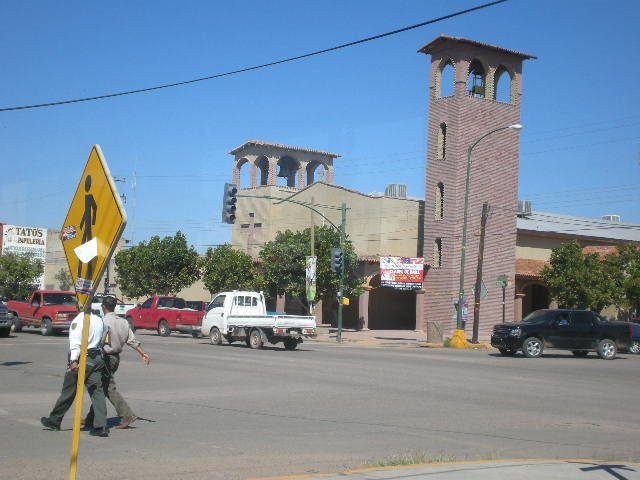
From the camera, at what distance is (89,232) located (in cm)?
628

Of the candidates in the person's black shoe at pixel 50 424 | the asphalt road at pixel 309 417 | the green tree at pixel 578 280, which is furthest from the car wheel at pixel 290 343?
the green tree at pixel 578 280

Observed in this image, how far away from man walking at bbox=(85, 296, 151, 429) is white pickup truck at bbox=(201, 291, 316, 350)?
63.9ft

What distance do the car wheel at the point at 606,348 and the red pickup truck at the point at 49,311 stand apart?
2068 cm

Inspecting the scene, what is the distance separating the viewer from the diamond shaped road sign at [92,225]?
604 cm

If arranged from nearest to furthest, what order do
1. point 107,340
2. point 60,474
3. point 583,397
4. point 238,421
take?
point 60,474
point 107,340
point 238,421
point 583,397

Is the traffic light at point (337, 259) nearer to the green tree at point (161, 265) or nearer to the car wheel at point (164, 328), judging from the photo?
the car wheel at point (164, 328)

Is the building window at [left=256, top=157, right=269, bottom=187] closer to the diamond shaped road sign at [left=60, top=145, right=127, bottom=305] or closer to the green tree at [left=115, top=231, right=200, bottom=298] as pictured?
the green tree at [left=115, top=231, right=200, bottom=298]

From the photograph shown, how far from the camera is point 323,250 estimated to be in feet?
176

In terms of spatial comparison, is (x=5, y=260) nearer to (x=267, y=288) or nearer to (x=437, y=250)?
(x=267, y=288)

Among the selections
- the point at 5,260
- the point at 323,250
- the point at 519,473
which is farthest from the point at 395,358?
the point at 5,260

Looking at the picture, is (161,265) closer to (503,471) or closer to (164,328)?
(164,328)

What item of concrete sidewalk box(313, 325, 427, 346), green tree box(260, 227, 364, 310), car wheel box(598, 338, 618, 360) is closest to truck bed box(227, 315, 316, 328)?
car wheel box(598, 338, 618, 360)

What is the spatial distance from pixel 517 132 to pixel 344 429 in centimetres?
4711

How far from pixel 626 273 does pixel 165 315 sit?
30089 mm
